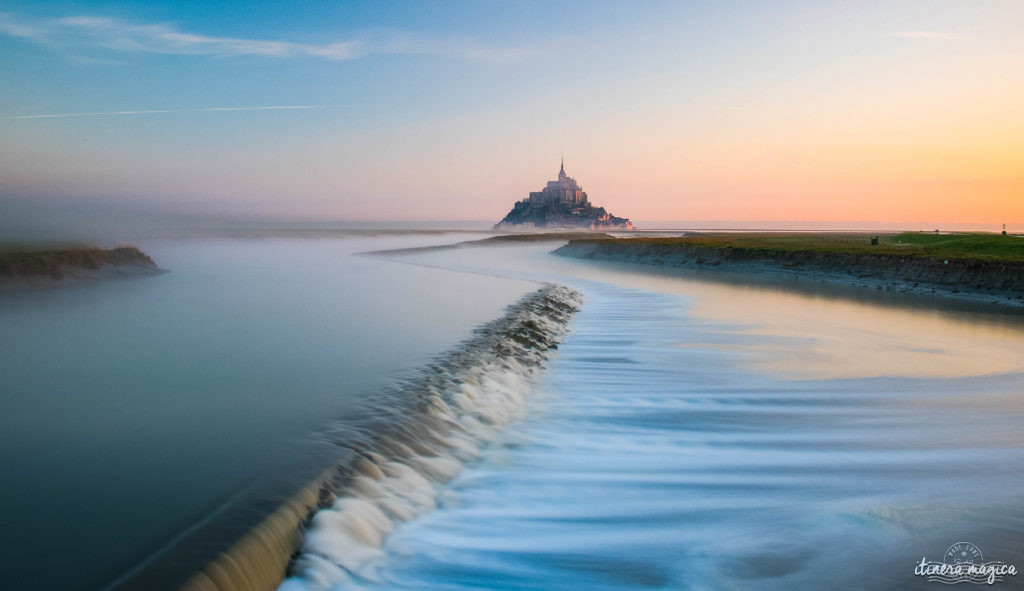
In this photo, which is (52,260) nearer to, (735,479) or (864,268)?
(735,479)

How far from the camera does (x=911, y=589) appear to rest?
3.77 meters

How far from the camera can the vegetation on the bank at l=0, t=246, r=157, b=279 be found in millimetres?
20703

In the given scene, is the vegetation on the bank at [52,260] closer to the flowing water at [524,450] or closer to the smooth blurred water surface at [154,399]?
the smooth blurred water surface at [154,399]

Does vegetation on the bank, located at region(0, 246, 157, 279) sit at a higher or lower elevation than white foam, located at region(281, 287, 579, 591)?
higher

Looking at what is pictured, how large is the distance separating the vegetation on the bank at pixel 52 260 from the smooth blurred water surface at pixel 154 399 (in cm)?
254

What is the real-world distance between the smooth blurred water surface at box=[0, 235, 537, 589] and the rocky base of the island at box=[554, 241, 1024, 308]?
1723 centimetres

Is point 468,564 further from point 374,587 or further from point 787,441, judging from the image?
point 787,441

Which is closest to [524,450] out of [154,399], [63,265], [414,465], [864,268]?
[414,465]

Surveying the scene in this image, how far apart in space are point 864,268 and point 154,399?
2924cm

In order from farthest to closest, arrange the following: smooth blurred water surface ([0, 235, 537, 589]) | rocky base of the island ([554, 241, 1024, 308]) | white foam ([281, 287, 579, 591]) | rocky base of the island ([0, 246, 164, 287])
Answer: rocky base of the island ([554, 241, 1024, 308]) → rocky base of the island ([0, 246, 164, 287]) → smooth blurred water surface ([0, 235, 537, 589]) → white foam ([281, 287, 579, 591])

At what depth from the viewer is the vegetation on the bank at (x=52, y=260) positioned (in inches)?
815

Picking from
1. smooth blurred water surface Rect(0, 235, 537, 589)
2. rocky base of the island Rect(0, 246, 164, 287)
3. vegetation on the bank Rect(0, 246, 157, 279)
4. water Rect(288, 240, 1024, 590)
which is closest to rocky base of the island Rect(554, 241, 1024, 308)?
water Rect(288, 240, 1024, 590)

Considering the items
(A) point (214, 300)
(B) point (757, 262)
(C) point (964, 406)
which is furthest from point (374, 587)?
(B) point (757, 262)

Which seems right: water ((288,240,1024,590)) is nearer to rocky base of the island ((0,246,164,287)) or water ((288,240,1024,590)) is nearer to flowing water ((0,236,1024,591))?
flowing water ((0,236,1024,591))
